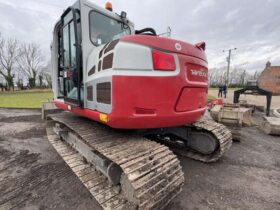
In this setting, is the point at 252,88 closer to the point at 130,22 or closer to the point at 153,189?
the point at 130,22

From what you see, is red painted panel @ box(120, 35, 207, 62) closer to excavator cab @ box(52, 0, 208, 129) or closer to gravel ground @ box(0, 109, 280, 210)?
excavator cab @ box(52, 0, 208, 129)

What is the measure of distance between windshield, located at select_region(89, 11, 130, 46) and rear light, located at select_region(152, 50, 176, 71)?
147 cm

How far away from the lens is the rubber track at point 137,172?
1720 mm

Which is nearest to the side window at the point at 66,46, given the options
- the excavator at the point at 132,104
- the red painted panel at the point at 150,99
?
the excavator at the point at 132,104

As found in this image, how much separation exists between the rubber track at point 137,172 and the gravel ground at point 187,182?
10.6 inches

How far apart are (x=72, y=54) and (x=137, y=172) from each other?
8.76ft

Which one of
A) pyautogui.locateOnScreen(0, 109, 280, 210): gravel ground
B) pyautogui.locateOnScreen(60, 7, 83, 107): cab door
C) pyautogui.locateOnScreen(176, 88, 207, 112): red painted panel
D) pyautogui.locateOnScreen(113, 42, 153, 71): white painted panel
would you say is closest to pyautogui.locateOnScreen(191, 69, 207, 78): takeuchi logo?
pyautogui.locateOnScreen(176, 88, 207, 112): red painted panel

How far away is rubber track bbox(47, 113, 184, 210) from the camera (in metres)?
1.72

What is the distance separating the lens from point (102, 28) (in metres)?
3.20

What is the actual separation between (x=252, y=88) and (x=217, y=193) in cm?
863

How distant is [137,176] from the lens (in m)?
1.71

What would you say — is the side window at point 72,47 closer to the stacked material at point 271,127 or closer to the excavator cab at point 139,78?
the excavator cab at point 139,78

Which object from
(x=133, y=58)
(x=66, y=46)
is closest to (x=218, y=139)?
(x=133, y=58)

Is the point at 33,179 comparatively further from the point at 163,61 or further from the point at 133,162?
the point at 163,61
